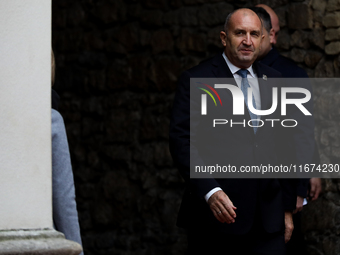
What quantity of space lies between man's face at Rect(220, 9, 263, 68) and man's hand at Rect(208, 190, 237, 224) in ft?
2.42

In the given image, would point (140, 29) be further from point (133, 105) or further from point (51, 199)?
point (51, 199)

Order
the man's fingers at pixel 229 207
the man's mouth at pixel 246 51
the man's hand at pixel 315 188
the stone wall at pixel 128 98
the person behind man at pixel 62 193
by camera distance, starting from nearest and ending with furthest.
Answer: the person behind man at pixel 62 193 → the man's fingers at pixel 229 207 → the man's mouth at pixel 246 51 → the man's hand at pixel 315 188 → the stone wall at pixel 128 98

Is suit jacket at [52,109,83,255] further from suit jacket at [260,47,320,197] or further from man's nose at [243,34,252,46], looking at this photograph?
suit jacket at [260,47,320,197]

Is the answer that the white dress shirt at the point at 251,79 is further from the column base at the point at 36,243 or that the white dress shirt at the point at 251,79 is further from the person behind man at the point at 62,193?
the column base at the point at 36,243

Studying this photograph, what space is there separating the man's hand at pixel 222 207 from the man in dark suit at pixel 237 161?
13cm

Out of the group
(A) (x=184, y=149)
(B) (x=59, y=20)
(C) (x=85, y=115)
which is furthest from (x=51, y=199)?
(B) (x=59, y=20)

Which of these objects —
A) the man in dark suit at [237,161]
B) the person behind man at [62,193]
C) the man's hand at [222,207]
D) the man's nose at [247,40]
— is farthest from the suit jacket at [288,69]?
the person behind man at [62,193]

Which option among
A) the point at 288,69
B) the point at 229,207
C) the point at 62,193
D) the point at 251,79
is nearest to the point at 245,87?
the point at 251,79

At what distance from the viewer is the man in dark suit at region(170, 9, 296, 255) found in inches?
127

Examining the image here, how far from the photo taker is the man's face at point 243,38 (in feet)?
10.9

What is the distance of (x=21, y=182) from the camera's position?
2.37 meters

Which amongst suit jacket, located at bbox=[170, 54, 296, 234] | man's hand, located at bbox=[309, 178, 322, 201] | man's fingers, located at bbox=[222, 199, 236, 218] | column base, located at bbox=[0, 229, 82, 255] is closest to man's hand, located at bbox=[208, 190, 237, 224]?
man's fingers, located at bbox=[222, 199, 236, 218]

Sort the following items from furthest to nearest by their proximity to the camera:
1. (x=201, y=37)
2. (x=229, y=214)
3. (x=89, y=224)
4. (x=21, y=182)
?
(x=89, y=224) < (x=201, y=37) < (x=229, y=214) < (x=21, y=182)

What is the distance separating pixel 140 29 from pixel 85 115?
986mm
